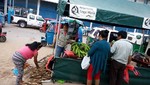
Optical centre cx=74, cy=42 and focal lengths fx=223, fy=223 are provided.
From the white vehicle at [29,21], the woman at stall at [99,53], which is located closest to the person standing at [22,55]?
the woman at stall at [99,53]

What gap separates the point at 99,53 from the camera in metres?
6.39

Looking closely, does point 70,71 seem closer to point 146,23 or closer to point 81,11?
point 81,11

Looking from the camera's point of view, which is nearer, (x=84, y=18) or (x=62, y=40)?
(x=84, y=18)

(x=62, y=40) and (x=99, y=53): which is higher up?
(x=62, y=40)

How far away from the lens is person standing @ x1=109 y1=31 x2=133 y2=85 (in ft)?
21.8

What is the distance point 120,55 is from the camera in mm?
6699

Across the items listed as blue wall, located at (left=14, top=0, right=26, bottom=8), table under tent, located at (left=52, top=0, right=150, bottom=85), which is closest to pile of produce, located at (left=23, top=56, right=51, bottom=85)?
table under tent, located at (left=52, top=0, right=150, bottom=85)

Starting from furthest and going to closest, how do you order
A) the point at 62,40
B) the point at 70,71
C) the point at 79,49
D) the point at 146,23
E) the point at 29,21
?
the point at 29,21 → the point at 62,40 → the point at 79,49 → the point at 146,23 → the point at 70,71

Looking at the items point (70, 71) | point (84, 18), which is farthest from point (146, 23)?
point (70, 71)

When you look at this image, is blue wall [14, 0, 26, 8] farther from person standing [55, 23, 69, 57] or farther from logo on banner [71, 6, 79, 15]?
logo on banner [71, 6, 79, 15]

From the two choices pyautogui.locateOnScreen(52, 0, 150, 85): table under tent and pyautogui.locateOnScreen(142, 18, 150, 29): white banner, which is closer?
pyautogui.locateOnScreen(52, 0, 150, 85): table under tent

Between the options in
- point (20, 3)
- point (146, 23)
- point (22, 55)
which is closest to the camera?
point (22, 55)

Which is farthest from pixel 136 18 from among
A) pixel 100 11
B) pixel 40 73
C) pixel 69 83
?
pixel 40 73

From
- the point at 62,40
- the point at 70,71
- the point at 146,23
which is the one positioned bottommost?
the point at 70,71
